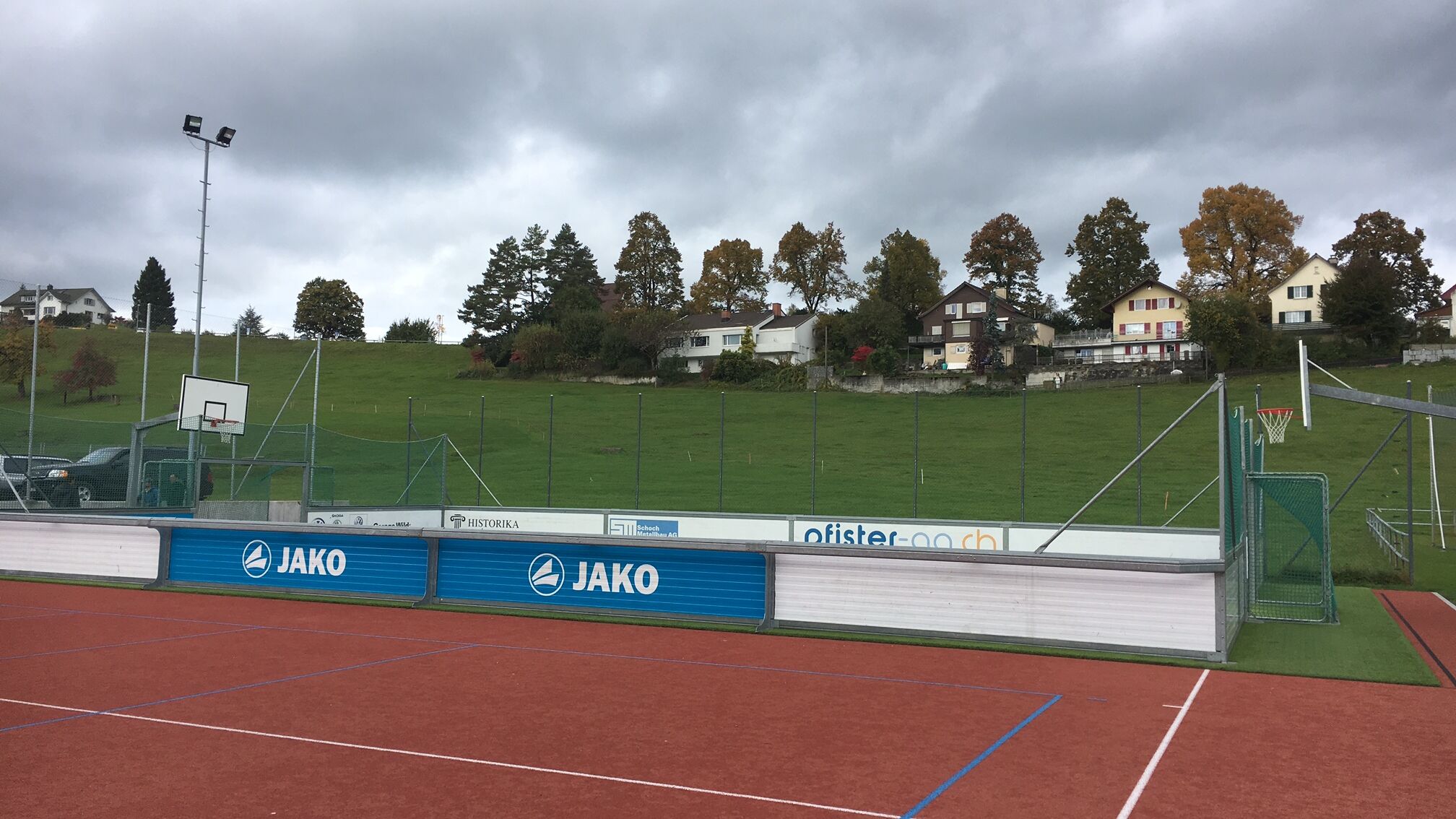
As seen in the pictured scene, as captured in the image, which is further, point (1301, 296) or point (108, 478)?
point (1301, 296)

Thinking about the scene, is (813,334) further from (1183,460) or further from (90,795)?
(90,795)

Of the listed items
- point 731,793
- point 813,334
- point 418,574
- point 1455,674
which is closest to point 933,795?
point 731,793

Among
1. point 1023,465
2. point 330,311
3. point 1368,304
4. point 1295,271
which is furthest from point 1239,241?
point 330,311

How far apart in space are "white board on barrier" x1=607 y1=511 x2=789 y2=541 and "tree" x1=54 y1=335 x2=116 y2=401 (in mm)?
39279

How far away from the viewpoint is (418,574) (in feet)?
42.2

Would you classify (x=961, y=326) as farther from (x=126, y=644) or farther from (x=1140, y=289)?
(x=126, y=644)

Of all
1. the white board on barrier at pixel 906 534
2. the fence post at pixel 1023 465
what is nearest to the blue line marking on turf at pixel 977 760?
the white board on barrier at pixel 906 534

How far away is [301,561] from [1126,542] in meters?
13.1

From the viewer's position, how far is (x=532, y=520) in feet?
70.2

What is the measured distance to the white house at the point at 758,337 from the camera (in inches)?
3093

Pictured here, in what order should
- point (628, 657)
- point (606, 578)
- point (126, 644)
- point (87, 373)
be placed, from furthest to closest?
point (87, 373) < point (606, 578) < point (126, 644) < point (628, 657)

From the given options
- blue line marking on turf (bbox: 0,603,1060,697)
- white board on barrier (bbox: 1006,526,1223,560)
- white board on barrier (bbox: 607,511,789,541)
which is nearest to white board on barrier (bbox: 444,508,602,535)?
white board on barrier (bbox: 607,511,789,541)

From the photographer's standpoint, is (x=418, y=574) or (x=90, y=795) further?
(x=418, y=574)

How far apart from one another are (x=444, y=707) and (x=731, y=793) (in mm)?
2824
